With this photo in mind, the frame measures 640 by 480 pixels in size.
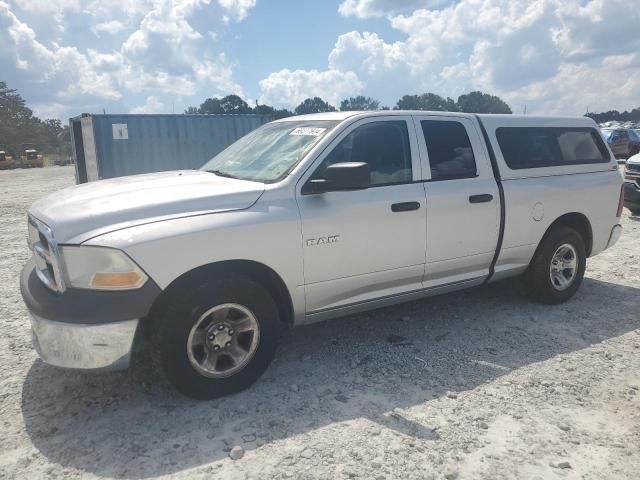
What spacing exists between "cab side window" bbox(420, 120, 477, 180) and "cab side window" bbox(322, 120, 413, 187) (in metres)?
0.24

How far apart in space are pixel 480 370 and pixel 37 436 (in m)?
3.00

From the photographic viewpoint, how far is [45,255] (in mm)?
3221

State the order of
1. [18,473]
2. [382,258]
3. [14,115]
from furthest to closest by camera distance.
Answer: [14,115] < [382,258] < [18,473]

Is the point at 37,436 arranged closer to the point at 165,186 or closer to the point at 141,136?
the point at 165,186

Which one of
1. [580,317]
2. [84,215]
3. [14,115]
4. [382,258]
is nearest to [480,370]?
[382,258]

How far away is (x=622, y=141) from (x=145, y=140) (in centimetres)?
2204

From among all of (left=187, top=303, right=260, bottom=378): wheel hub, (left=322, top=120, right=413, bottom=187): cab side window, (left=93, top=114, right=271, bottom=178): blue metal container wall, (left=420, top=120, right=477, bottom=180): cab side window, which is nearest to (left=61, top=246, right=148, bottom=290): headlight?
(left=187, top=303, right=260, bottom=378): wheel hub

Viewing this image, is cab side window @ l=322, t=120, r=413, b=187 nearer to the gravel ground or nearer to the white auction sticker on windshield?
the white auction sticker on windshield

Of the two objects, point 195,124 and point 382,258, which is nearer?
point 382,258

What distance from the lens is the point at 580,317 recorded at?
16.1 ft

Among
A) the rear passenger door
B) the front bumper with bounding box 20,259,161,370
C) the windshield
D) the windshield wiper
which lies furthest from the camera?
the rear passenger door

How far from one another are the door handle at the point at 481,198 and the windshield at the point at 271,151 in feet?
4.47

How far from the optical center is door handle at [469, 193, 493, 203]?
4.32 meters

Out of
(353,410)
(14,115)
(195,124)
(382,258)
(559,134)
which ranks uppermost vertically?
(14,115)
